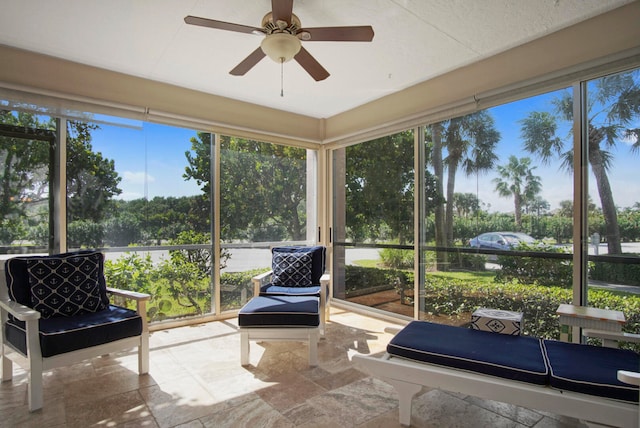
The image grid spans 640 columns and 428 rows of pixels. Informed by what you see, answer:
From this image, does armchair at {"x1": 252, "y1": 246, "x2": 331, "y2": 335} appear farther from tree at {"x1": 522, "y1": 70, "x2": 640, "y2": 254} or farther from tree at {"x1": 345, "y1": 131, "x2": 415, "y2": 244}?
tree at {"x1": 522, "y1": 70, "x2": 640, "y2": 254}

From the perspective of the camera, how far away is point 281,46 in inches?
88.5

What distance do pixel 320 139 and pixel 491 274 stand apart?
287cm

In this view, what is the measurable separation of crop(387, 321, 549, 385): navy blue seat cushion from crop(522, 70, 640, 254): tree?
1.18 metres

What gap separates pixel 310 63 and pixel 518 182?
6.56 ft

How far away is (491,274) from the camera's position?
10.3ft

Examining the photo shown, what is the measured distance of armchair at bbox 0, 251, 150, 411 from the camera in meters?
2.12

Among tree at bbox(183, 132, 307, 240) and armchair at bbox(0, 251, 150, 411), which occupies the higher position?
tree at bbox(183, 132, 307, 240)

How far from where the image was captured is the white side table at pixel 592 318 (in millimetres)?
2064

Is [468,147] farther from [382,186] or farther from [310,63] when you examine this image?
[310,63]

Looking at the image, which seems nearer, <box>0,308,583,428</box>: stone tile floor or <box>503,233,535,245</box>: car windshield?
<box>0,308,583,428</box>: stone tile floor

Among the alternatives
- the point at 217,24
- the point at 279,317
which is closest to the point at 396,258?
the point at 279,317

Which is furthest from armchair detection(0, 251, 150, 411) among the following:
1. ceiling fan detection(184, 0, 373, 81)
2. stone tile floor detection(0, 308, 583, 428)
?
ceiling fan detection(184, 0, 373, 81)

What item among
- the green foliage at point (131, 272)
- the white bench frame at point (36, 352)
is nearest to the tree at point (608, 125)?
the white bench frame at point (36, 352)

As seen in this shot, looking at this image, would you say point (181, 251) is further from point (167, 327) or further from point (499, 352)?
point (499, 352)
